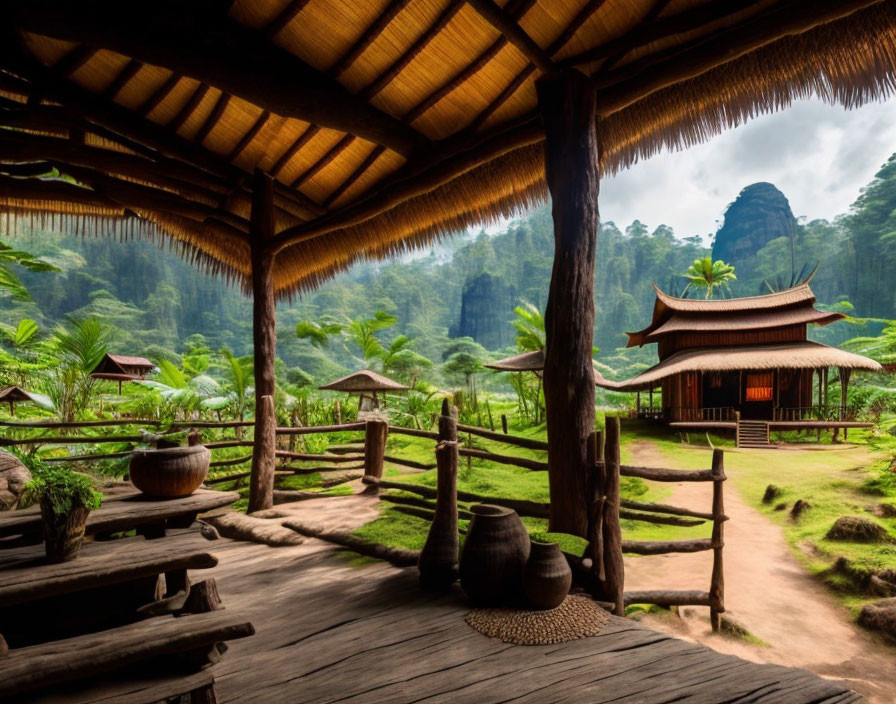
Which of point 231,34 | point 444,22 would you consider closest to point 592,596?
point 444,22

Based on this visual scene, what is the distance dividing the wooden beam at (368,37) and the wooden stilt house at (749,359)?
39.7 feet

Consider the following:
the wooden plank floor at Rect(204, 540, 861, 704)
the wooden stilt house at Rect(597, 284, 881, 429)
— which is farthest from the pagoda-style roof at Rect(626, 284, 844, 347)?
the wooden plank floor at Rect(204, 540, 861, 704)

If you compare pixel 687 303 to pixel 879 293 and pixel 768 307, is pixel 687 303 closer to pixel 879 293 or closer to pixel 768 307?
pixel 768 307

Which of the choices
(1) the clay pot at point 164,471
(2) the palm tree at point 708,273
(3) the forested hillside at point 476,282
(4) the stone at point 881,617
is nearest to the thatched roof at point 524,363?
(4) the stone at point 881,617

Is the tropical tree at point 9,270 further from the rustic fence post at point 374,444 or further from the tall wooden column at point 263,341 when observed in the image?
the rustic fence post at point 374,444

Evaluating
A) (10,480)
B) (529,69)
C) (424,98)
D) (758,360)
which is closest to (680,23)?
(529,69)

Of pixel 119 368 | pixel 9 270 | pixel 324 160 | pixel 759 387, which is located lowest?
pixel 759 387

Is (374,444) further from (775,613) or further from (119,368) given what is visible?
(119,368)

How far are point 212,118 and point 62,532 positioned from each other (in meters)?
3.48

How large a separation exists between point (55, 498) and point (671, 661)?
2404 millimetres

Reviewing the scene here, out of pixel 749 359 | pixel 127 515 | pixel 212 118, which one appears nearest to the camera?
pixel 127 515

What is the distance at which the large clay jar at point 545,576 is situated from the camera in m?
2.14

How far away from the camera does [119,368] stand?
11.1 meters

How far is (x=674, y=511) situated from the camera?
11.3 feet
